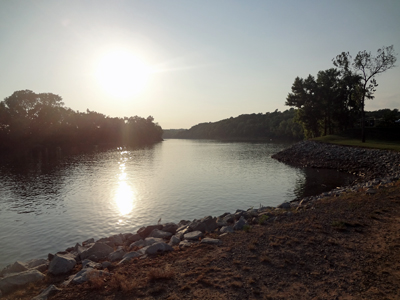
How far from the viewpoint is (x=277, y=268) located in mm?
9352

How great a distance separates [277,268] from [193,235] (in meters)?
5.53

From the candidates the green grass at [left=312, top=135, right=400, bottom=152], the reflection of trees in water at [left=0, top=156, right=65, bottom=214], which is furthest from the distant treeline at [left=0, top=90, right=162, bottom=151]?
the green grass at [left=312, top=135, right=400, bottom=152]

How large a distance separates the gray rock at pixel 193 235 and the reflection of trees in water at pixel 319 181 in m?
16.7

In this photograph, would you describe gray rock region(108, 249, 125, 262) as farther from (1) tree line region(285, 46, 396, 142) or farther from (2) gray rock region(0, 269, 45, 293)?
(1) tree line region(285, 46, 396, 142)

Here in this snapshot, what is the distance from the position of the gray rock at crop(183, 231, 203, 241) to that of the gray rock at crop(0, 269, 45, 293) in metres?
6.46

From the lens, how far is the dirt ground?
8016 millimetres

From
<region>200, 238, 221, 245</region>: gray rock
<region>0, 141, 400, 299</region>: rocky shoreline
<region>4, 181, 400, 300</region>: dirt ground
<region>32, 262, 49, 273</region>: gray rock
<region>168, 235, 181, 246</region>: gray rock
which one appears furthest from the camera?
<region>168, 235, 181, 246</region>: gray rock

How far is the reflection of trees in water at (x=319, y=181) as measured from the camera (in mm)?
29513

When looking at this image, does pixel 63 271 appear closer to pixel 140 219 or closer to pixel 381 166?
pixel 140 219

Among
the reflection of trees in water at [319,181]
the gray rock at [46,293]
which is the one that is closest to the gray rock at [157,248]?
the gray rock at [46,293]

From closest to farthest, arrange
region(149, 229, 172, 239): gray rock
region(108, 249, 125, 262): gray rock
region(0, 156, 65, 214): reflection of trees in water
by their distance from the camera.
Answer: region(108, 249, 125, 262): gray rock → region(149, 229, 172, 239): gray rock → region(0, 156, 65, 214): reflection of trees in water

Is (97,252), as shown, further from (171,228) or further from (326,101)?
(326,101)

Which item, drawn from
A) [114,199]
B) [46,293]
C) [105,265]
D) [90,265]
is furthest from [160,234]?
[114,199]

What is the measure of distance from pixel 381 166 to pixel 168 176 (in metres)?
29.7
